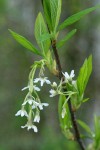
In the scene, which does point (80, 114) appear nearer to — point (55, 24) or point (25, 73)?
point (25, 73)

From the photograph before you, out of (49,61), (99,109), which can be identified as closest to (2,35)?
(99,109)

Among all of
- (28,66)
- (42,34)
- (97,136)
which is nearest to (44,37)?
(42,34)

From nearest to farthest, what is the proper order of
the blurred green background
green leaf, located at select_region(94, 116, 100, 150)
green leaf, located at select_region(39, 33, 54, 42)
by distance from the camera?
green leaf, located at select_region(39, 33, 54, 42), green leaf, located at select_region(94, 116, 100, 150), the blurred green background

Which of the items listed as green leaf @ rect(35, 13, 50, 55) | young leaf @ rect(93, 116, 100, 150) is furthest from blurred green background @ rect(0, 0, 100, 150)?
green leaf @ rect(35, 13, 50, 55)

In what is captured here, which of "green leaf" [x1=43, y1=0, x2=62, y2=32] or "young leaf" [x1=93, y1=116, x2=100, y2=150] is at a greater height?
"green leaf" [x1=43, y1=0, x2=62, y2=32]

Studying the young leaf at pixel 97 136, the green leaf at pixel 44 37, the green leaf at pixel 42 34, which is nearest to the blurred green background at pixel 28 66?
the young leaf at pixel 97 136

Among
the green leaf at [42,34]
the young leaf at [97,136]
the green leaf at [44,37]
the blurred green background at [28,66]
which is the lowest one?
the young leaf at [97,136]

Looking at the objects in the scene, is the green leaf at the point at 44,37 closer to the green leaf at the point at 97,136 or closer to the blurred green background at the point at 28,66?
the green leaf at the point at 97,136

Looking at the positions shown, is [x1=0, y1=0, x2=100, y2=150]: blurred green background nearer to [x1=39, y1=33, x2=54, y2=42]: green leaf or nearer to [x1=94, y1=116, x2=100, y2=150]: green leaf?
[x1=94, y1=116, x2=100, y2=150]: green leaf

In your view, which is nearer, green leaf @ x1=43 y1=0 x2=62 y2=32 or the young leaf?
green leaf @ x1=43 y1=0 x2=62 y2=32
